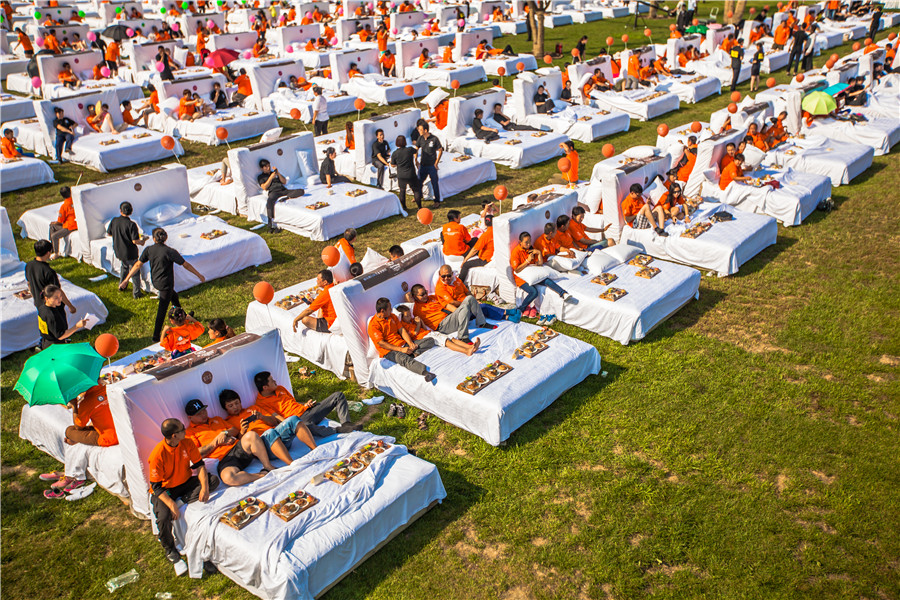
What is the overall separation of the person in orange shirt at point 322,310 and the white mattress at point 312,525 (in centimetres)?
319

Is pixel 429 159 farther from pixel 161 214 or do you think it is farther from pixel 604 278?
pixel 604 278

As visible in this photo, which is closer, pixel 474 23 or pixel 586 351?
pixel 586 351

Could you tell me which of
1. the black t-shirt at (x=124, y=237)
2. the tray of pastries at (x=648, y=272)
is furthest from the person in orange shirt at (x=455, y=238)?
the black t-shirt at (x=124, y=237)

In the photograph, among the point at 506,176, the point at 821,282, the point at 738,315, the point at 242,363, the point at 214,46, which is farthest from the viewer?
the point at 214,46

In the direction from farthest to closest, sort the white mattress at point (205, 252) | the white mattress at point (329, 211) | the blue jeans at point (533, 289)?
the white mattress at point (329, 211)
the white mattress at point (205, 252)
the blue jeans at point (533, 289)

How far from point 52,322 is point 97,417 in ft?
10.5

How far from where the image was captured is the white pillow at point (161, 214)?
14891 mm

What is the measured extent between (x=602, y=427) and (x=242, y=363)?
4938 millimetres

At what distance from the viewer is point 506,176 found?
19453 millimetres

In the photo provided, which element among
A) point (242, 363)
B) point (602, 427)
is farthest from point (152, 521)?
point (602, 427)

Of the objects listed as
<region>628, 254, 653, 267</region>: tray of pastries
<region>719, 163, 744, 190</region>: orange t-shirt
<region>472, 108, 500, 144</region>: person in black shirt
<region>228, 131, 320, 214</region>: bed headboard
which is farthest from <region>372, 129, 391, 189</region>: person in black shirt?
<region>719, 163, 744, 190</region>: orange t-shirt

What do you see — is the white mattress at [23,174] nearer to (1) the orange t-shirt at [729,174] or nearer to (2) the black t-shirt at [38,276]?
(2) the black t-shirt at [38,276]

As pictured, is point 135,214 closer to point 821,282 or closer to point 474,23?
point 821,282

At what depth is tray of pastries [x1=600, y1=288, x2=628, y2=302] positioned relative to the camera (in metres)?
11.5
